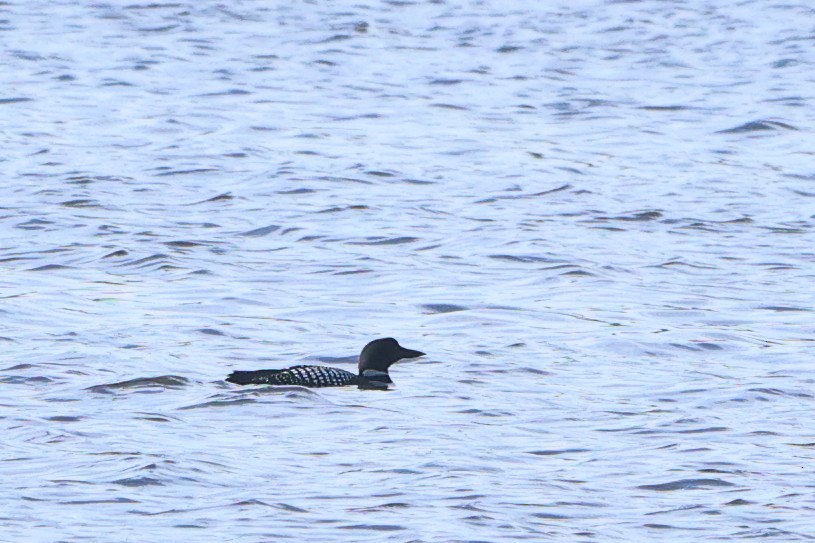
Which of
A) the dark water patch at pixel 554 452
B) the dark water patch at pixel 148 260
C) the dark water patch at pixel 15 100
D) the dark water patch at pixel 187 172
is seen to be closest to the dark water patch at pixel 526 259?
the dark water patch at pixel 148 260

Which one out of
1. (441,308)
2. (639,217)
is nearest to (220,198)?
(639,217)

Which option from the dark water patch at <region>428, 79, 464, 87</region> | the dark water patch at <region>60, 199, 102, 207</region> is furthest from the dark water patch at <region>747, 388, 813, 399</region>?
the dark water patch at <region>428, 79, 464, 87</region>

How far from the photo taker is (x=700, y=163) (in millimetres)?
18734

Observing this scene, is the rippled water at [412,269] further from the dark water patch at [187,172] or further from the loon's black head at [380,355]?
the loon's black head at [380,355]

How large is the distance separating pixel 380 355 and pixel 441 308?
214 centimetres

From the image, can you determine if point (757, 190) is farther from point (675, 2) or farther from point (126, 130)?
point (675, 2)

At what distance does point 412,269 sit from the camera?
14.3 metres

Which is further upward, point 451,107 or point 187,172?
point 187,172

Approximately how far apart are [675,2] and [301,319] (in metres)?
16.3

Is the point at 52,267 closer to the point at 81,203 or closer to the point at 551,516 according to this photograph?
the point at 81,203

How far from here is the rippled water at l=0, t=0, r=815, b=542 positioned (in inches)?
344

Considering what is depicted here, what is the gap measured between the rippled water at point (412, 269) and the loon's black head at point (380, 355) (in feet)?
0.65

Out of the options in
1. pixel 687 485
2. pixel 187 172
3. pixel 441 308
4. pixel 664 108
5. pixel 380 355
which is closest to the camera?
pixel 687 485

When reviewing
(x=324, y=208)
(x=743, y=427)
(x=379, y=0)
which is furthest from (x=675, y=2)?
(x=743, y=427)
